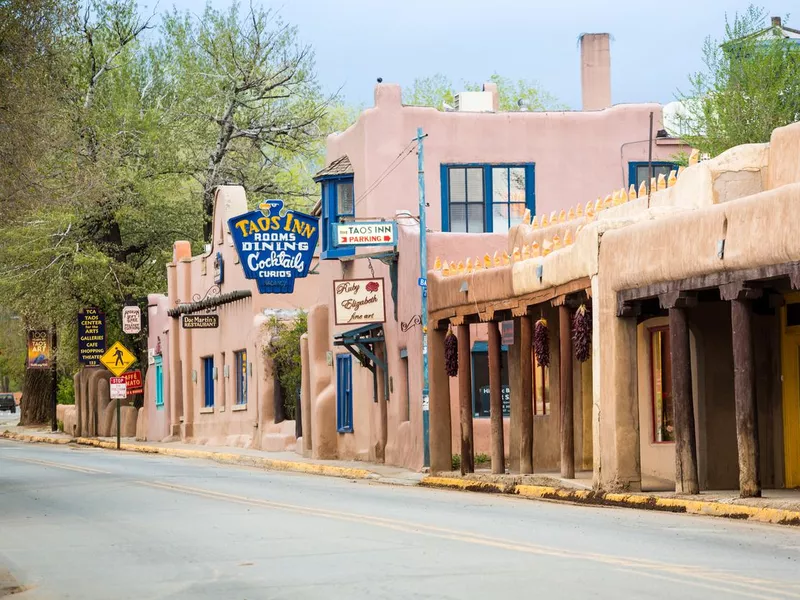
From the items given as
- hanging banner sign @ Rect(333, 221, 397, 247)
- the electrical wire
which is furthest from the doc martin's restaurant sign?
hanging banner sign @ Rect(333, 221, 397, 247)

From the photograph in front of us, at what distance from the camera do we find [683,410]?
20.5 metres

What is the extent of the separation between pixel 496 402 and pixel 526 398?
1.36 metres

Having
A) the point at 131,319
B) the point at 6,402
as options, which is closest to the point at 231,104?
the point at 131,319

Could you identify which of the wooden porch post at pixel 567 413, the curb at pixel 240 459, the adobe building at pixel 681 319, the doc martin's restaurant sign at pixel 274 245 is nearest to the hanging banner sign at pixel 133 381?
the curb at pixel 240 459

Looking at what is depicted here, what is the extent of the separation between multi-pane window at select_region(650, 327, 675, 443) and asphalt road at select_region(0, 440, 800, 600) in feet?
10.0

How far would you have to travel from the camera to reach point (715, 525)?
55.9ft

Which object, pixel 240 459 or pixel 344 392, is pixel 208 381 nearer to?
pixel 240 459

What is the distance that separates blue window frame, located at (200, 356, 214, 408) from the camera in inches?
1951

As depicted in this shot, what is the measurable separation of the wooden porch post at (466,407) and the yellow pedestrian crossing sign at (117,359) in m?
22.9

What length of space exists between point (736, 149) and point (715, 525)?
675 cm

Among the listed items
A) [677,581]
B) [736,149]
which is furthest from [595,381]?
[677,581]

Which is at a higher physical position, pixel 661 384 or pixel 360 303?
pixel 360 303

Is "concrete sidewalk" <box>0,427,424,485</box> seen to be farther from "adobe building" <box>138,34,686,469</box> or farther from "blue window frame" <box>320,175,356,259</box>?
"blue window frame" <box>320,175,356,259</box>

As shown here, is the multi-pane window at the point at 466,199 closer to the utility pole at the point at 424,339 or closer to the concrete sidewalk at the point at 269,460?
the utility pole at the point at 424,339
